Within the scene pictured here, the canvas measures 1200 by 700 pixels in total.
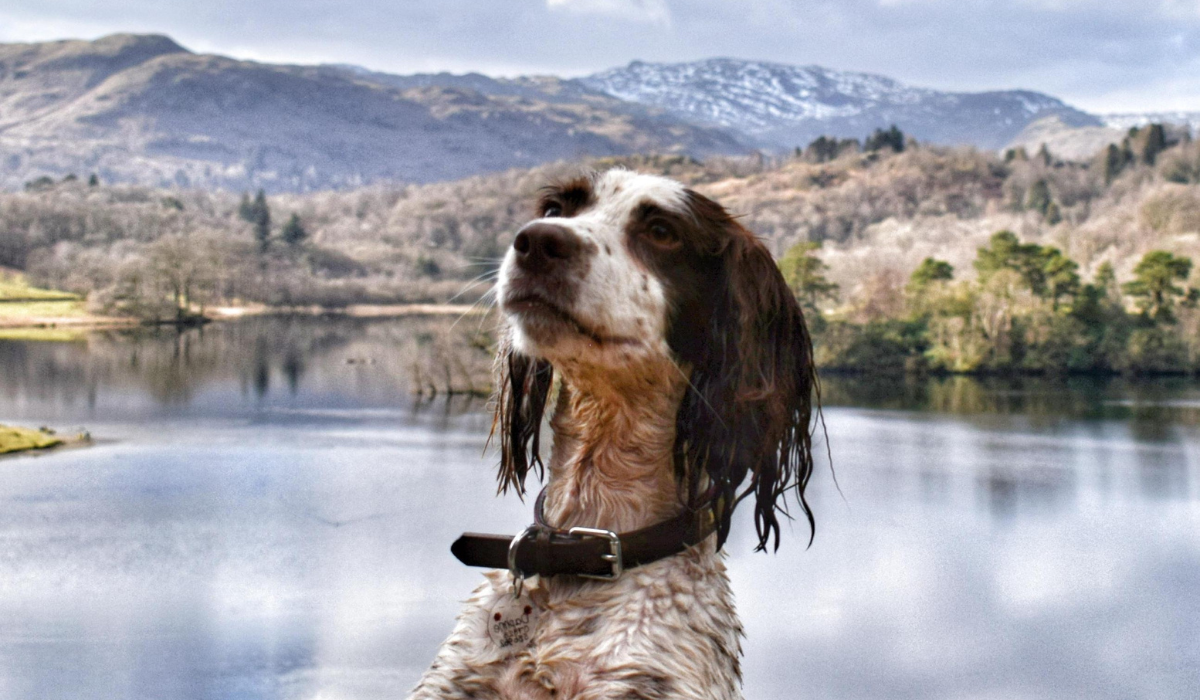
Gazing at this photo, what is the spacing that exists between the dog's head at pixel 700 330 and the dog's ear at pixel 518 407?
0.85 ft

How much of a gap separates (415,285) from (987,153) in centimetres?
7743

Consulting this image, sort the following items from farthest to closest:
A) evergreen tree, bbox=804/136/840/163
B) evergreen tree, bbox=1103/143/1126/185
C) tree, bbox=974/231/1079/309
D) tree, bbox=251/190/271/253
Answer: evergreen tree, bbox=804/136/840/163 → evergreen tree, bbox=1103/143/1126/185 → tree, bbox=251/190/271/253 → tree, bbox=974/231/1079/309

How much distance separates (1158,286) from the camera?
41875 mm

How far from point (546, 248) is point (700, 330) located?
1.49 feet

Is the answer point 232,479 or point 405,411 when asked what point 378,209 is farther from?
point 232,479

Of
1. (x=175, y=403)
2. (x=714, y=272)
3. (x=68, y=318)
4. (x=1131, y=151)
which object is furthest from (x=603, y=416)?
(x=1131, y=151)

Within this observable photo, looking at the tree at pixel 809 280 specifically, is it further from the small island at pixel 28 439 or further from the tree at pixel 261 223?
the tree at pixel 261 223

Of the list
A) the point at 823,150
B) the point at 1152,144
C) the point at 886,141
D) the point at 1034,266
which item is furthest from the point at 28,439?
the point at 1152,144

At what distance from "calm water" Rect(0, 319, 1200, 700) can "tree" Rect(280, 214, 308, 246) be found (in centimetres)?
3838

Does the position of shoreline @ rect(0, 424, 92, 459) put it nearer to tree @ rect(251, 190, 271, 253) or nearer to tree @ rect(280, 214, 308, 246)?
tree @ rect(251, 190, 271, 253)

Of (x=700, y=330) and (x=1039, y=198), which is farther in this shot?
(x=1039, y=198)

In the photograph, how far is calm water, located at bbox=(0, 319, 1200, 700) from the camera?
14.2 meters

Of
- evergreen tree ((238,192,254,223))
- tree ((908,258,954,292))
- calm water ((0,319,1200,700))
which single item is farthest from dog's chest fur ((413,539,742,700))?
evergreen tree ((238,192,254,223))

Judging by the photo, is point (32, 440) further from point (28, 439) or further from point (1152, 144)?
point (1152, 144)
